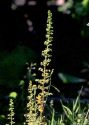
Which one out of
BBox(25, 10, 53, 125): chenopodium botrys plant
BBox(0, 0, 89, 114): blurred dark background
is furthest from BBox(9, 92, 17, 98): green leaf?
BBox(25, 10, 53, 125): chenopodium botrys plant

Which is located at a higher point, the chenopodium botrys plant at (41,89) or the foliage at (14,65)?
the foliage at (14,65)

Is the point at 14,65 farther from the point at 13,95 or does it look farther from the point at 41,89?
the point at 41,89

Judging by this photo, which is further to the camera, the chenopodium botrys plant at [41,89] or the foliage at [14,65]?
the foliage at [14,65]

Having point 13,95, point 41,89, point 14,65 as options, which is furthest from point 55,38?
point 41,89

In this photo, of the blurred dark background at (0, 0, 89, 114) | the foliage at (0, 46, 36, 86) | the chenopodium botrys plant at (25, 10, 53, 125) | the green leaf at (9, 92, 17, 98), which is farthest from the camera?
the blurred dark background at (0, 0, 89, 114)

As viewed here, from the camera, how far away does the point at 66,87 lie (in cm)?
810

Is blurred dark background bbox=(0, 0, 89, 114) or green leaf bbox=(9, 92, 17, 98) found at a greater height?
blurred dark background bbox=(0, 0, 89, 114)

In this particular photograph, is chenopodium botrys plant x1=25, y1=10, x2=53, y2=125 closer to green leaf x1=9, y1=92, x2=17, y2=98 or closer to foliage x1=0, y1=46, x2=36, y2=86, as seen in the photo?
green leaf x1=9, y1=92, x2=17, y2=98

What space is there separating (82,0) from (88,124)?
3718 mm

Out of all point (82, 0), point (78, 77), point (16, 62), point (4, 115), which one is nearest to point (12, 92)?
point (4, 115)

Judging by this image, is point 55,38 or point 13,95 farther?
point 55,38

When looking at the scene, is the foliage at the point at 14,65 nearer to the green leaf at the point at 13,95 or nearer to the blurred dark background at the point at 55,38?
the blurred dark background at the point at 55,38

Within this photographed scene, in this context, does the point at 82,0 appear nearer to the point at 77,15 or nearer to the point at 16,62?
the point at 77,15

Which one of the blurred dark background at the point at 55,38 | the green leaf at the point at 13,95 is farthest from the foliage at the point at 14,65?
the green leaf at the point at 13,95
